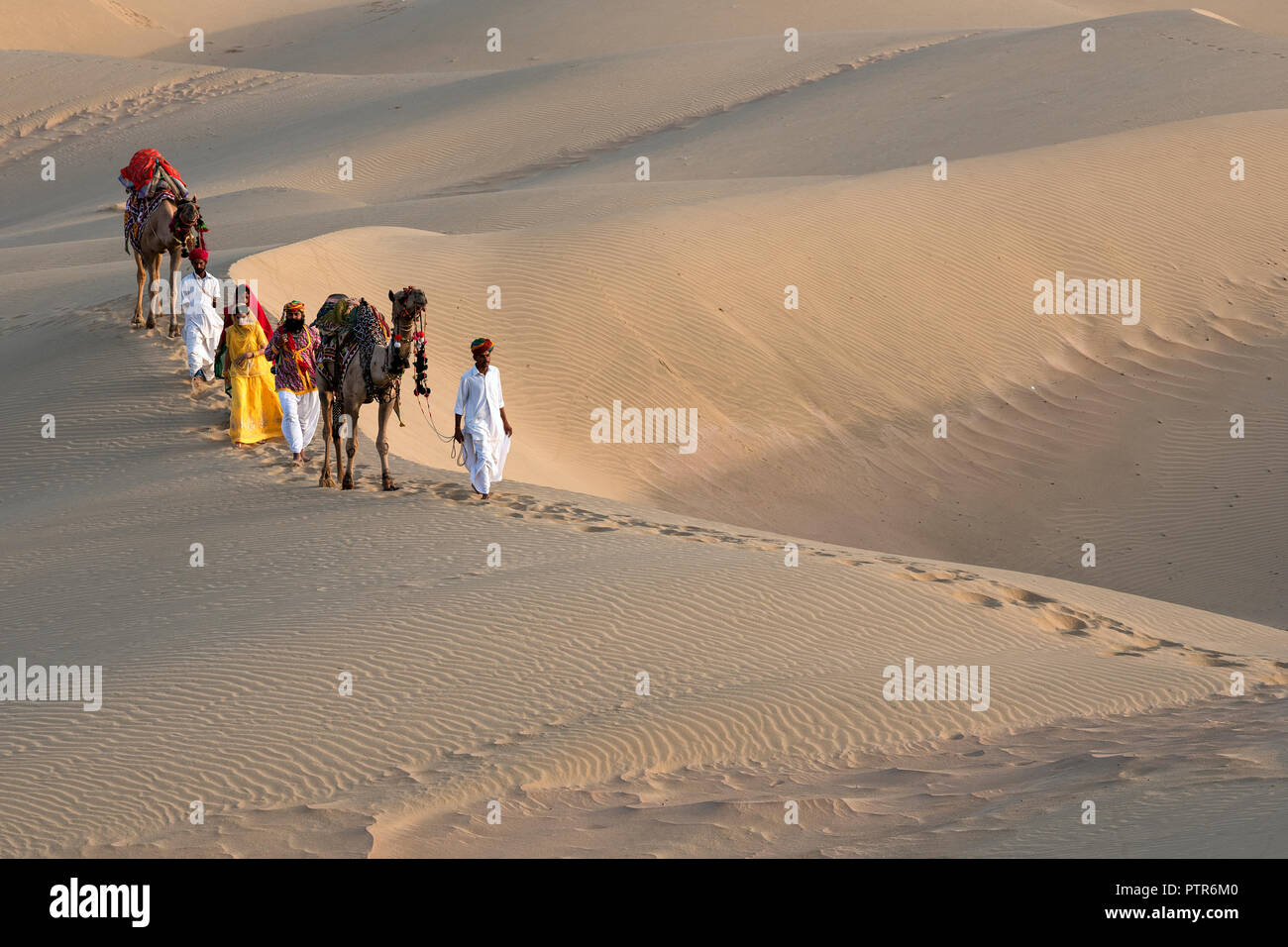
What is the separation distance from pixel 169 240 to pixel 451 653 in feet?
24.2

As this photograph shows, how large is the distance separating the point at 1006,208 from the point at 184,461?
14.0m

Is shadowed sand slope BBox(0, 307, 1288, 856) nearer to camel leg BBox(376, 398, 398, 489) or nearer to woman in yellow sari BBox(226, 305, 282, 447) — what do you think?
camel leg BBox(376, 398, 398, 489)

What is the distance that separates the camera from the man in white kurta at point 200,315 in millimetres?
13422

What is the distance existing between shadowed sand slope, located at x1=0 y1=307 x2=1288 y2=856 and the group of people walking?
361 millimetres

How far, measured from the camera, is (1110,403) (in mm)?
17797

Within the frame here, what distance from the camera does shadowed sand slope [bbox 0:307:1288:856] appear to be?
707 centimetres

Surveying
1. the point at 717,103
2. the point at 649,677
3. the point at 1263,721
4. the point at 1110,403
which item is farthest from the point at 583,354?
the point at 717,103

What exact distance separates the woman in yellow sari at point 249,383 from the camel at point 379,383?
882 mm

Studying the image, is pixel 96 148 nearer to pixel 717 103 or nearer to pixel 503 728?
pixel 717 103

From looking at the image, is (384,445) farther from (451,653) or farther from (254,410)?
(451,653)
